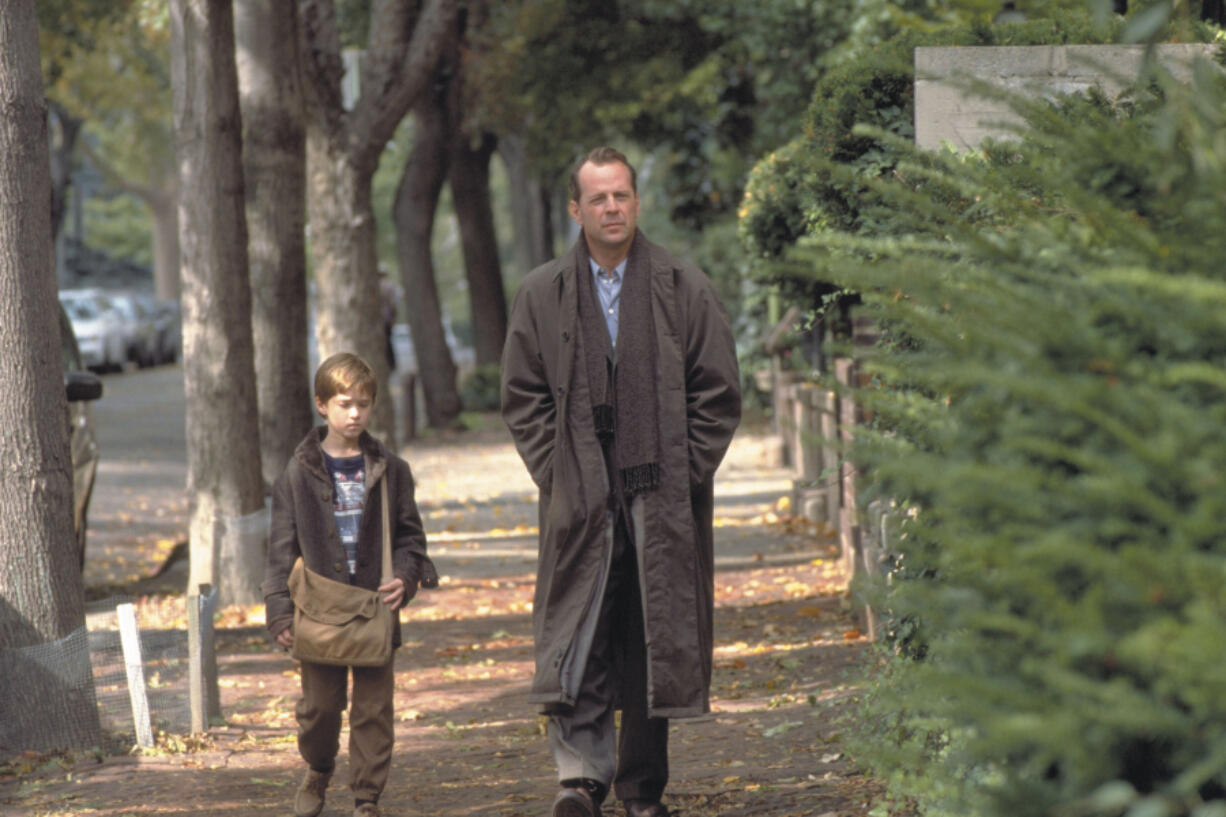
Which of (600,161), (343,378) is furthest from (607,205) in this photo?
(343,378)

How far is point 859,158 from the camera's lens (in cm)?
676

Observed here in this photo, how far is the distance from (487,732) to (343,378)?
2.27m

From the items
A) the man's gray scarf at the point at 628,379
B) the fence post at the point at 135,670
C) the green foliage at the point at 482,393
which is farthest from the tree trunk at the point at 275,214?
the green foliage at the point at 482,393

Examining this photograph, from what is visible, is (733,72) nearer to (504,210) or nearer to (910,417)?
(910,417)

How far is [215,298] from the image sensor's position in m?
10.3

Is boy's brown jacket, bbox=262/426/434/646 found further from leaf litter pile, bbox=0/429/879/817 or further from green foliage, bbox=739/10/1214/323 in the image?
green foliage, bbox=739/10/1214/323

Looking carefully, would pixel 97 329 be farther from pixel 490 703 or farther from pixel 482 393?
pixel 490 703

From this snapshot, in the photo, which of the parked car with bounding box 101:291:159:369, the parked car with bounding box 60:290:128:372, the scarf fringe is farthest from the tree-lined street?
the parked car with bounding box 101:291:159:369

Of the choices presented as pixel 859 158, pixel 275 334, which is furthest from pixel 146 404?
pixel 859 158

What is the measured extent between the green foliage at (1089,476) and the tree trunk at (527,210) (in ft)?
92.2

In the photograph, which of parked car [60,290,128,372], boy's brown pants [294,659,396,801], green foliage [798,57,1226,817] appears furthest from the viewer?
parked car [60,290,128,372]

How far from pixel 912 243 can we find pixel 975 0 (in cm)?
653

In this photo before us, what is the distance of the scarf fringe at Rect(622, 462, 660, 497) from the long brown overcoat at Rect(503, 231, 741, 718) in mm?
26

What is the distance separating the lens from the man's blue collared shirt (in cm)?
534
